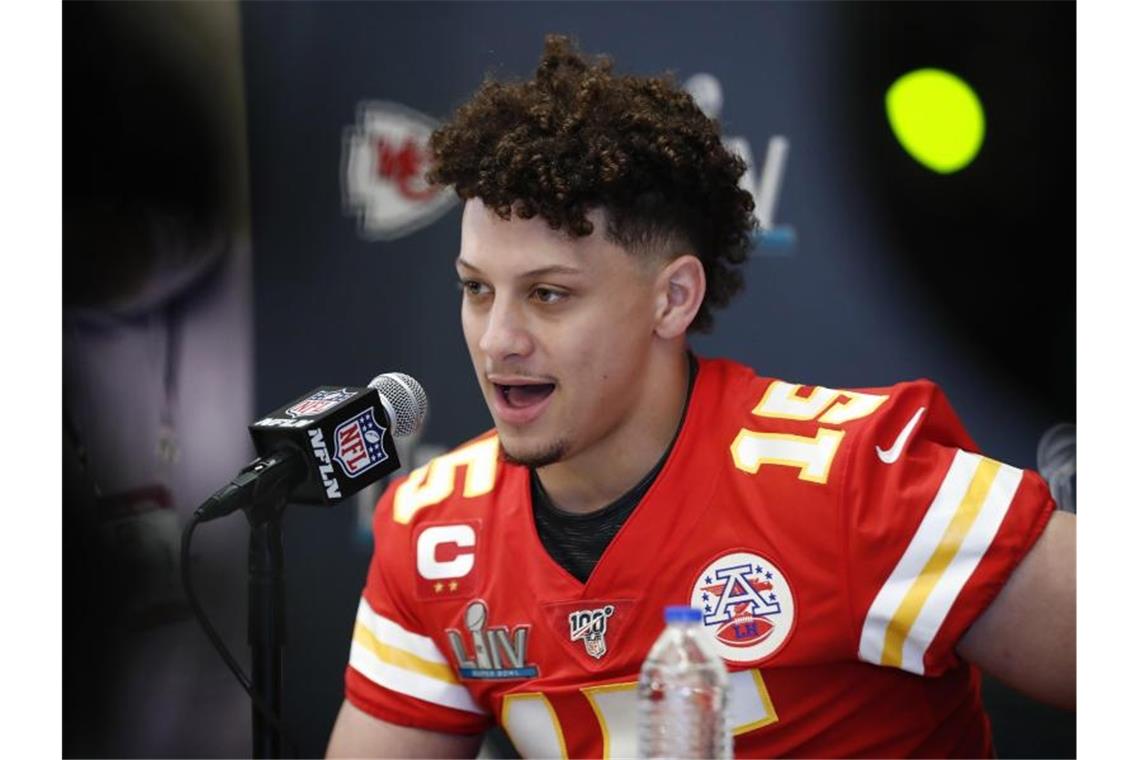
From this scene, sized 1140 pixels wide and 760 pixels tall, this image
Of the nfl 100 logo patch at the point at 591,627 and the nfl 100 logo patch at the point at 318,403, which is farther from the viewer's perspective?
the nfl 100 logo patch at the point at 591,627

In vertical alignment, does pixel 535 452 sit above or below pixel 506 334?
below

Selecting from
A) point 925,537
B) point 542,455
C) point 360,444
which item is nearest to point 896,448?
point 925,537

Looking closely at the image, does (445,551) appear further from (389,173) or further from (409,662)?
(389,173)

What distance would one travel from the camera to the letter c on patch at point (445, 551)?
82.7 inches

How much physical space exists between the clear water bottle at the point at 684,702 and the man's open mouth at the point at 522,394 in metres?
0.57

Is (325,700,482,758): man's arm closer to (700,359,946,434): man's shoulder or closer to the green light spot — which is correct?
(700,359,946,434): man's shoulder

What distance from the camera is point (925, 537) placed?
182cm

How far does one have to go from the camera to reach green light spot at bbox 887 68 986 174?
2.48m

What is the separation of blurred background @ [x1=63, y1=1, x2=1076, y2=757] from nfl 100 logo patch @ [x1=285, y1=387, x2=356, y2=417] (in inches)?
44.6

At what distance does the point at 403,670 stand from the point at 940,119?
1386mm

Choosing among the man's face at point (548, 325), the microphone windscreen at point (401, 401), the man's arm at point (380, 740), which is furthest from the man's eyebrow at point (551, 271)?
the man's arm at point (380, 740)

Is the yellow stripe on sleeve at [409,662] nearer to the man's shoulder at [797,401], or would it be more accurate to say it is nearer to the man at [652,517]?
the man at [652,517]

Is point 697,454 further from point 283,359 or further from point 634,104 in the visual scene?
point 283,359

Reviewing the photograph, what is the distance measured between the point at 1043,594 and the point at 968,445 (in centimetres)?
29
